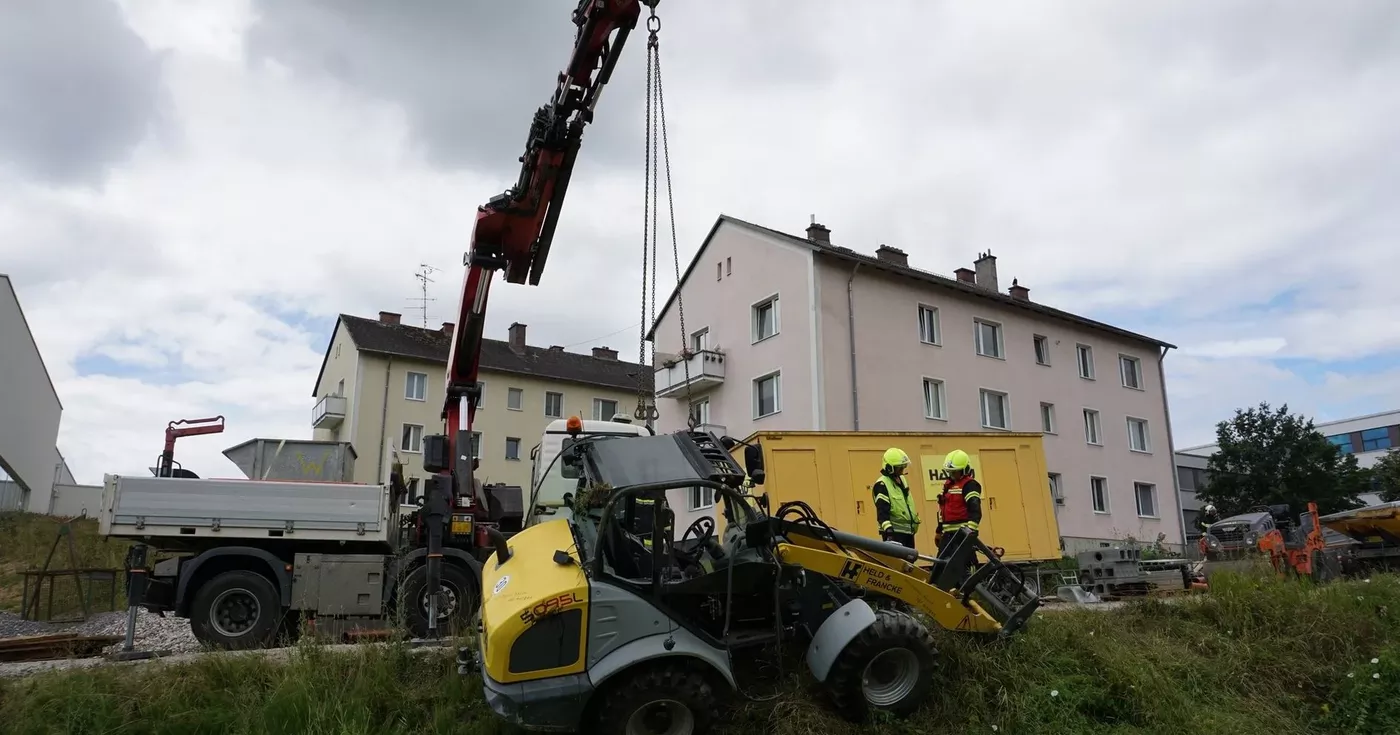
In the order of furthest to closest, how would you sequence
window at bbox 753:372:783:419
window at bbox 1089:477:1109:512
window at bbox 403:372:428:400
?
window at bbox 403:372:428:400
window at bbox 1089:477:1109:512
window at bbox 753:372:783:419

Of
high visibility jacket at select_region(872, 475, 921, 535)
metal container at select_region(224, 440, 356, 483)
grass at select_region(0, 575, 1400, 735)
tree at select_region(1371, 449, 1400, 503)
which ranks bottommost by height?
grass at select_region(0, 575, 1400, 735)

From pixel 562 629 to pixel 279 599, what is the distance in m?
6.03

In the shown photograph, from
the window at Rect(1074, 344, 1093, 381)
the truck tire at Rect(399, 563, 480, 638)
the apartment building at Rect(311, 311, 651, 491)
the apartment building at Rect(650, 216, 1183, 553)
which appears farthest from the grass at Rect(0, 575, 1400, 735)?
the apartment building at Rect(311, 311, 651, 491)

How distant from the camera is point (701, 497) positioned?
6895 mm

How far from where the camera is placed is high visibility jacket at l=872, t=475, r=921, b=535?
937 centimetres

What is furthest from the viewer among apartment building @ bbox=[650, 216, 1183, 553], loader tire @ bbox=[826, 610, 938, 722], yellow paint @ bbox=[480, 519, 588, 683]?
apartment building @ bbox=[650, 216, 1183, 553]

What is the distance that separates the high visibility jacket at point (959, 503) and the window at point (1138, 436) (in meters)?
25.3

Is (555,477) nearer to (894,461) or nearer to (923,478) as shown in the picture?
(894,461)

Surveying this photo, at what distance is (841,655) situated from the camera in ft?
21.5

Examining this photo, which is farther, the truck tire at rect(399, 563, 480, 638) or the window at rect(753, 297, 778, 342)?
the window at rect(753, 297, 778, 342)

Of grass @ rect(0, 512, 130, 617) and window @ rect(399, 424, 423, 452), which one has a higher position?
window @ rect(399, 424, 423, 452)

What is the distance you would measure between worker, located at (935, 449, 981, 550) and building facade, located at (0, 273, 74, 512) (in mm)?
32427

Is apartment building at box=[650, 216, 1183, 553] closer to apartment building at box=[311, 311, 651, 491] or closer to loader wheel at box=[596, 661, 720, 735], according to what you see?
apartment building at box=[311, 311, 651, 491]

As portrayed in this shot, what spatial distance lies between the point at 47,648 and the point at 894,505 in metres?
9.29
